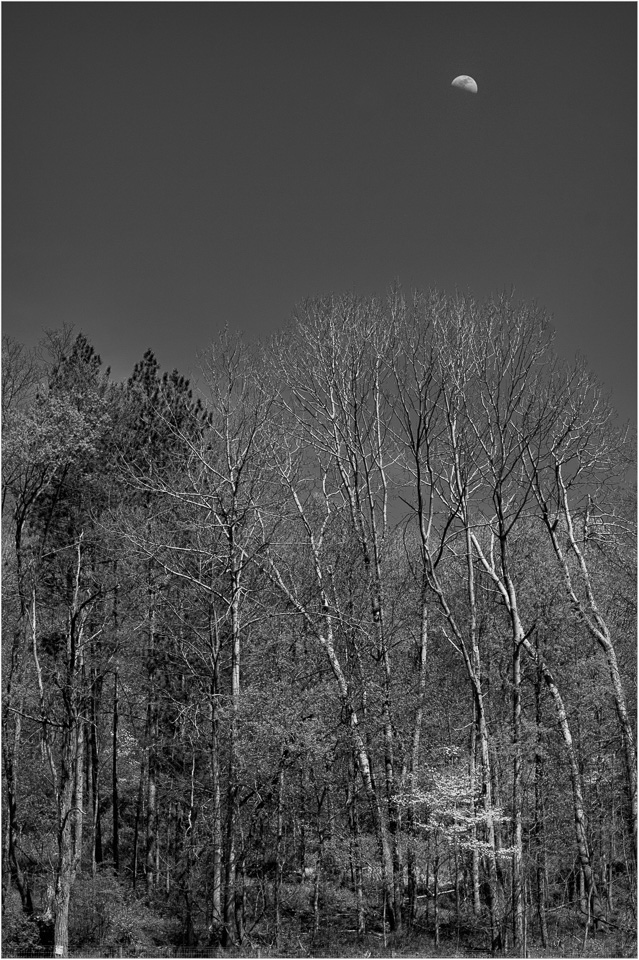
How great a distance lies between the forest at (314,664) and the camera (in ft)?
51.2

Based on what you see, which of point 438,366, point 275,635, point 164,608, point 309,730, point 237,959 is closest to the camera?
point 237,959

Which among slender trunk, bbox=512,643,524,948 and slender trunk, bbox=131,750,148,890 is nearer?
slender trunk, bbox=512,643,524,948

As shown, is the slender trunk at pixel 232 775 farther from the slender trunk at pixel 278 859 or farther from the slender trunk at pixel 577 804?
the slender trunk at pixel 577 804

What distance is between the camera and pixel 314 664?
18.0m

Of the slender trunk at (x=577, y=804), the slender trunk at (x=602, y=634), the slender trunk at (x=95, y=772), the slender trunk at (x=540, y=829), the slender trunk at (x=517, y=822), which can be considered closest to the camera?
the slender trunk at (x=517, y=822)

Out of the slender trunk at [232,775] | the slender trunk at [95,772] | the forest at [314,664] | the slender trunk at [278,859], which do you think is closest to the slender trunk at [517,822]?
the forest at [314,664]

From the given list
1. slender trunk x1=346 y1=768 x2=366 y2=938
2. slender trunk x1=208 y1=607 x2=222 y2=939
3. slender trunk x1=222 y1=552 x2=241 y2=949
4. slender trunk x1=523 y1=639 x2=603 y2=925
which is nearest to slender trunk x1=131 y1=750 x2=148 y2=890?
slender trunk x1=208 y1=607 x2=222 y2=939

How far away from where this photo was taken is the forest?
51.2 ft

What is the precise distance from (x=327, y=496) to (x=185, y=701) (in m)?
6.25

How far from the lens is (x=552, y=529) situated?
20219 millimetres

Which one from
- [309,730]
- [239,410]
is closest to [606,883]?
[309,730]

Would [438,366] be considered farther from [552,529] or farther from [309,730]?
[309,730]

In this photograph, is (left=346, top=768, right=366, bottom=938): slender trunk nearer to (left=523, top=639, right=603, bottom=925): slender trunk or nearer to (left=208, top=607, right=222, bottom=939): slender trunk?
(left=208, top=607, right=222, bottom=939): slender trunk

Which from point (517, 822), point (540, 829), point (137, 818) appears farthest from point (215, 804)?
point (540, 829)
